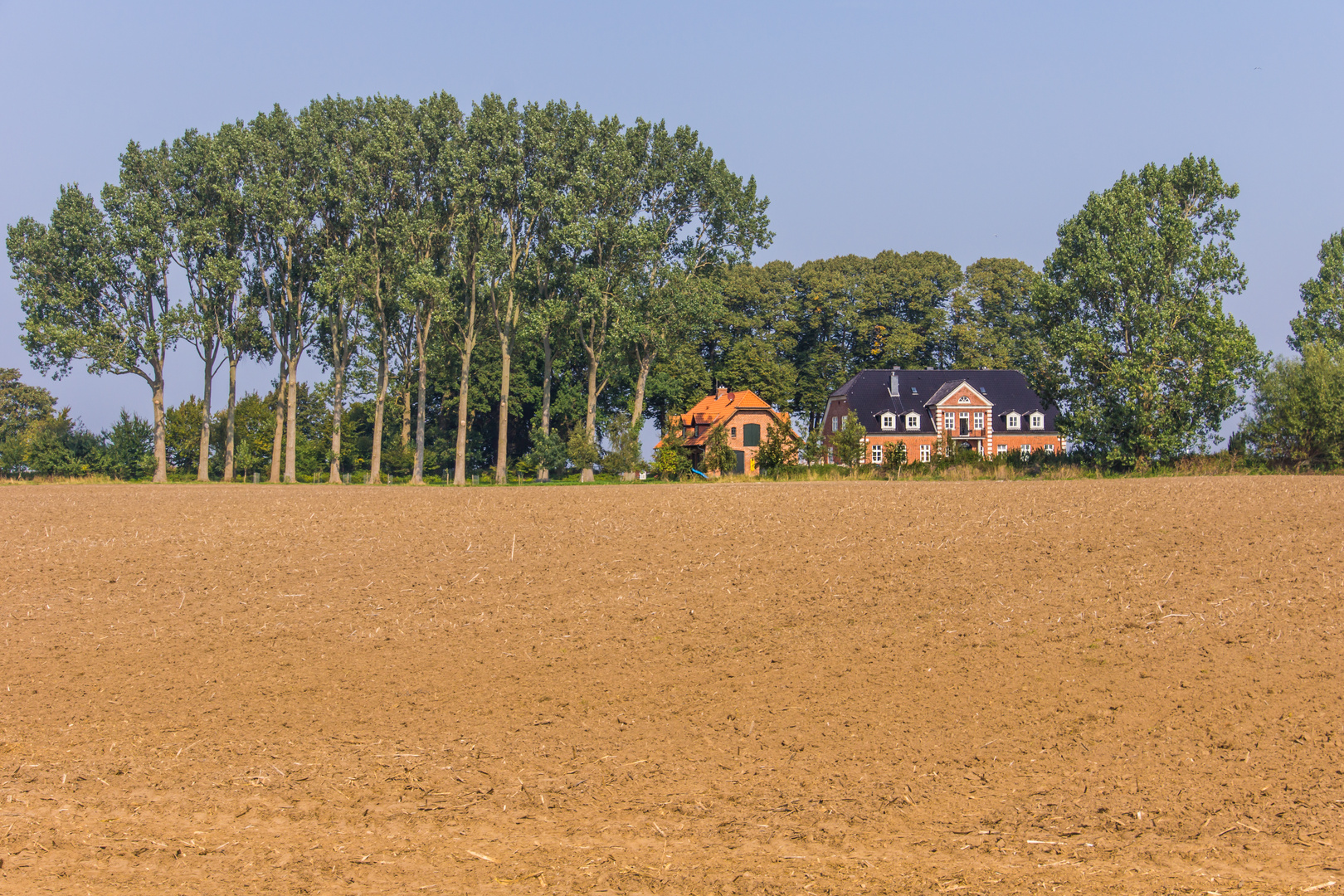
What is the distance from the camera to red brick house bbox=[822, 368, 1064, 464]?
82.2 meters

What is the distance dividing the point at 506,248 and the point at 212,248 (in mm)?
16385

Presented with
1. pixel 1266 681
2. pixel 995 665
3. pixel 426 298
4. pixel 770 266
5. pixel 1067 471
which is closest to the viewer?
pixel 1266 681

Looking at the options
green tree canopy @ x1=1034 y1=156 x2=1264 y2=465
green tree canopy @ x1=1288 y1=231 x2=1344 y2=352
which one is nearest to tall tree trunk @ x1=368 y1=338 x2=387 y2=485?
green tree canopy @ x1=1034 y1=156 x2=1264 y2=465

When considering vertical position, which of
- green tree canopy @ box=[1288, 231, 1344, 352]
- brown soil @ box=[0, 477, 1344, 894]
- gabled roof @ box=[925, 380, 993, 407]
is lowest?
brown soil @ box=[0, 477, 1344, 894]

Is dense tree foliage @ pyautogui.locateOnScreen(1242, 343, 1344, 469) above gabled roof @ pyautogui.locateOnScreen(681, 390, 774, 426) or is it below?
below

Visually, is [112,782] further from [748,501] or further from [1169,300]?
[1169,300]

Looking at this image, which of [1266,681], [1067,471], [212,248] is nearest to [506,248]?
[212,248]

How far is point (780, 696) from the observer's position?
10.1 meters

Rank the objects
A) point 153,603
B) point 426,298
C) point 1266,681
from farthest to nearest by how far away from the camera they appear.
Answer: point 426,298 → point 153,603 → point 1266,681

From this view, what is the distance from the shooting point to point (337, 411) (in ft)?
179

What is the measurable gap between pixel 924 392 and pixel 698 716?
257ft

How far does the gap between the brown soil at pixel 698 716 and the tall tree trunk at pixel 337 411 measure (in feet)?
120

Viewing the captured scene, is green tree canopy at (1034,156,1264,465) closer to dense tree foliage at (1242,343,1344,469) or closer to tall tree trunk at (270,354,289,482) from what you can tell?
dense tree foliage at (1242,343,1344,469)

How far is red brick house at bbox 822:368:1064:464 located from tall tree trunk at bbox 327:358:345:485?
4338 centimetres
